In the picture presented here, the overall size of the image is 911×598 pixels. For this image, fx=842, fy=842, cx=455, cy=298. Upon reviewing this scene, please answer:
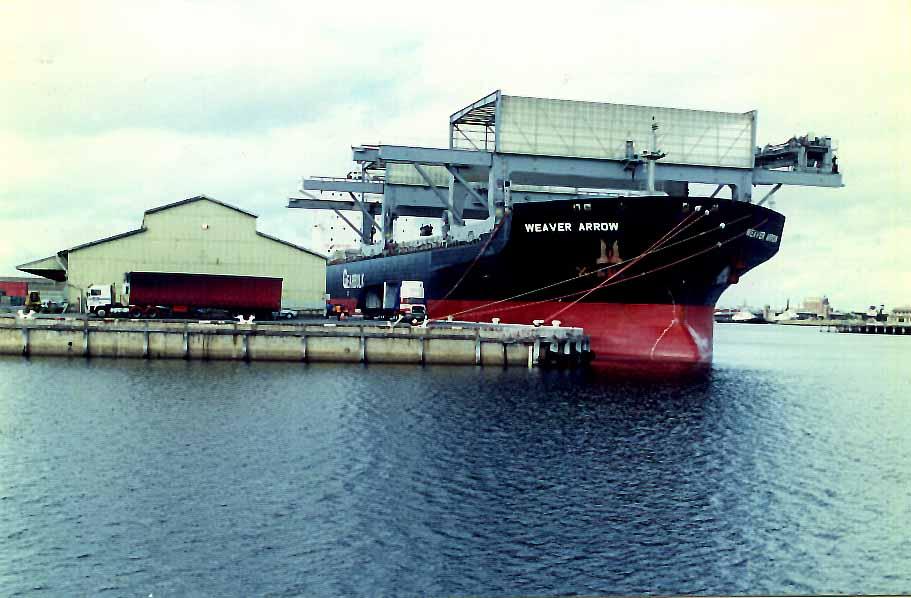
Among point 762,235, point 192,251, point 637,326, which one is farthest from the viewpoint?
point 192,251

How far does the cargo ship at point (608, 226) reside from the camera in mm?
55281

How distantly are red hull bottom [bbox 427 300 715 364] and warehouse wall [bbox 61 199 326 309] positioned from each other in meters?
23.3

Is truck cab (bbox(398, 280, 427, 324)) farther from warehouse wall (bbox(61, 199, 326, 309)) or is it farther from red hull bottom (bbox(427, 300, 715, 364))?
red hull bottom (bbox(427, 300, 715, 364))

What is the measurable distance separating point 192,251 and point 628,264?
3624 cm

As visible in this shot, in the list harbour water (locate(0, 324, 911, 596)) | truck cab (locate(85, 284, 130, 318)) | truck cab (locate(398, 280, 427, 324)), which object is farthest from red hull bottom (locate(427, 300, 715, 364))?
truck cab (locate(85, 284, 130, 318))

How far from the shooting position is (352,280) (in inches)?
3627

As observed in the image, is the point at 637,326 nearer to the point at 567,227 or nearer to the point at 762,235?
the point at 567,227

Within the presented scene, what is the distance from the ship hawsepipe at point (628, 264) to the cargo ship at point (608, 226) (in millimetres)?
82

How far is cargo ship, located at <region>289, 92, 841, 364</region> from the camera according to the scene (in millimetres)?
55281

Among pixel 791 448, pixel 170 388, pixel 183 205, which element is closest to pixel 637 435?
pixel 791 448

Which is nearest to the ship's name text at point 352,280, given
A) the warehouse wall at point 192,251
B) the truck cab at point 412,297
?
the warehouse wall at point 192,251

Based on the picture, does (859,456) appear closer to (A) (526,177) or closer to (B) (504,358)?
(B) (504,358)

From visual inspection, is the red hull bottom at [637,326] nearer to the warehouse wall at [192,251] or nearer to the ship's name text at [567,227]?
the ship's name text at [567,227]

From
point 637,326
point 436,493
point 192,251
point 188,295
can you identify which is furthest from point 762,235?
point 192,251
